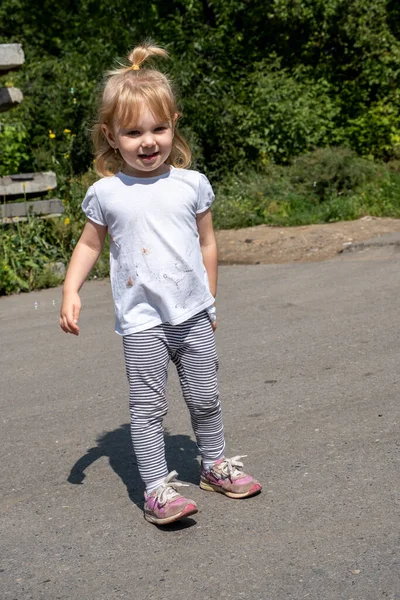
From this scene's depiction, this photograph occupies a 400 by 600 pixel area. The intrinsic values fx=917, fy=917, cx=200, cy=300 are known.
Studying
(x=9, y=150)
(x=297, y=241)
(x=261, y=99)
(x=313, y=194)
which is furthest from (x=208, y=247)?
(x=261, y=99)

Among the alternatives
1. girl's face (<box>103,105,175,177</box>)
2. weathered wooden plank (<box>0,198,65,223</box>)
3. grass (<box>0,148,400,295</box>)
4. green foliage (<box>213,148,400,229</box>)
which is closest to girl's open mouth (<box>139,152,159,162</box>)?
girl's face (<box>103,105,175,177</box>)

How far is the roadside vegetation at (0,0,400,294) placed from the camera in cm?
1223

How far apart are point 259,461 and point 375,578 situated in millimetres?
1094

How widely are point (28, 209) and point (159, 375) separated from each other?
19.6ft

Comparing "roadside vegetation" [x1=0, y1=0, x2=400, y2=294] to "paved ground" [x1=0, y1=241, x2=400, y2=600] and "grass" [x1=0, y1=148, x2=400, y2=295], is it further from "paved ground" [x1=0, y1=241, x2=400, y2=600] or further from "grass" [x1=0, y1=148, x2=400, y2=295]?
"paved ground" [x1=0, y1=241, x2=400, y2=600]

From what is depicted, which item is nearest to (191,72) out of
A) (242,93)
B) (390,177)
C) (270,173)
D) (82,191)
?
(242,93)

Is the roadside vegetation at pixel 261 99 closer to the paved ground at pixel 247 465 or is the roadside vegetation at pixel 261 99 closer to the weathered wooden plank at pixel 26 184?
the weathered wooden plank at pixel 26 184

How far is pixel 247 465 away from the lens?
12.2ft

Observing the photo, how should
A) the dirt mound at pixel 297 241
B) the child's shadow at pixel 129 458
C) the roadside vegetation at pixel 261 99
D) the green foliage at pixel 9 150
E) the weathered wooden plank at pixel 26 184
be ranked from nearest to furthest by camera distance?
the child's shadow at pixel 129 458 < the weathered wooden plank at pixel 26 184 < the dirt mound at pixel 297 241 < the green foliage at pixel 9 150 < the roadside vegetation at pixel 261 99

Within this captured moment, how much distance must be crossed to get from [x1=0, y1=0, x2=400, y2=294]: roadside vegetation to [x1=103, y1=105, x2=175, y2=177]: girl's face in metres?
7.94

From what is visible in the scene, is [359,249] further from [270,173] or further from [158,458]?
[158,458]

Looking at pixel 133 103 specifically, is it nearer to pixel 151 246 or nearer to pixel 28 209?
pixel 151 246

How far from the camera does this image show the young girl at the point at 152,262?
10.6ft

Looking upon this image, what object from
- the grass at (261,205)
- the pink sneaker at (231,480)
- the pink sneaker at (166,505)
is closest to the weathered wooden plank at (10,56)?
the grass at (261,205)
